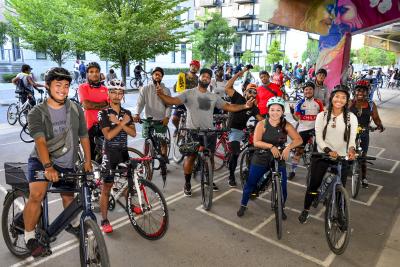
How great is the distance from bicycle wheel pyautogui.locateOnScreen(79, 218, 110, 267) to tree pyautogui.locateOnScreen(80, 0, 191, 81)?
15.1 metres

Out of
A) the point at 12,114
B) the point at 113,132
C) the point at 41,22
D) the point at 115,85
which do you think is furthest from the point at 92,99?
the point at 41,22

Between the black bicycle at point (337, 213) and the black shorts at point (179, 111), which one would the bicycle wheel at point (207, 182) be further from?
the black shorts at point (179, 111)

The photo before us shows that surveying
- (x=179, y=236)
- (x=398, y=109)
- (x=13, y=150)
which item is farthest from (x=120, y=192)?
(x=398, y=109)

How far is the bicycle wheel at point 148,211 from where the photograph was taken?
394cm

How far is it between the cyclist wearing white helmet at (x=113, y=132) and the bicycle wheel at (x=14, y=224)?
0.94 m

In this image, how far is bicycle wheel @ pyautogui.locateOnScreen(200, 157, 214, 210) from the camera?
4848 mm

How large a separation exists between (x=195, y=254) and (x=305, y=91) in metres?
3.92

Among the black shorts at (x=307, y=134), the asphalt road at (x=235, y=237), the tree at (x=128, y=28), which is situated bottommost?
the asphalt road at (x=235, y=237)

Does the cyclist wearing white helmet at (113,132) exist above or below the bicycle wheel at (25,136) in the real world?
above

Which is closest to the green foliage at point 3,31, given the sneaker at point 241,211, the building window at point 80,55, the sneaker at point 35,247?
the building window at point 80,55

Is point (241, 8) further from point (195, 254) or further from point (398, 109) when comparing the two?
point (195, 254)

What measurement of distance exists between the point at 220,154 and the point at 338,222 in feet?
10.9

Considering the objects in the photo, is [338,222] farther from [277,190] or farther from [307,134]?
[307,134]

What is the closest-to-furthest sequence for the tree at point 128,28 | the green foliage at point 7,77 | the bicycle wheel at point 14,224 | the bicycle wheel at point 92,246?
1. the bicycle wheel at point 92,246
2. the bicycle wheel at point 14,224
3. the tree at point 128,28
4. the green foliage at point 7,77
